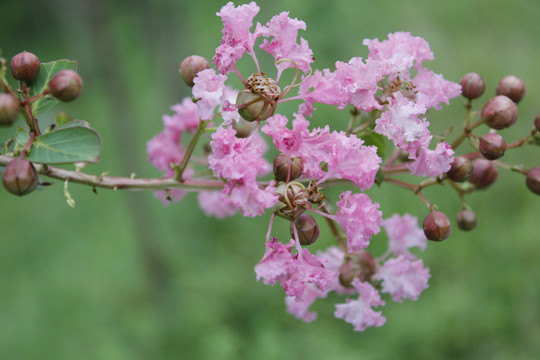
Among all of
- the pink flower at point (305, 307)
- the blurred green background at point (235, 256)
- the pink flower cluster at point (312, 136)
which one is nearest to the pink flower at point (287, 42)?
the pink flower cluster at point (312, 136)

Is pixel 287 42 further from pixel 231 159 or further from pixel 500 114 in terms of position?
pixel 500 114

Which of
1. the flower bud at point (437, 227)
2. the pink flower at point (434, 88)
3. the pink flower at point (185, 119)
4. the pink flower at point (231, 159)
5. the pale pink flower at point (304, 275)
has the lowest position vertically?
the flower bud at point (437, 227)

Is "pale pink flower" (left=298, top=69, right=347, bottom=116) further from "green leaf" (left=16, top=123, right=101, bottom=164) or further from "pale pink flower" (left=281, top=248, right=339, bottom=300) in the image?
"green leaf" (left=16, top=123, right=101, bottom=164)

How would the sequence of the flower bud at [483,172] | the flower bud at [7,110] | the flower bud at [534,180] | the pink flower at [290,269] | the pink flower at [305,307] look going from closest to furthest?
the flower bud at [7,110], the pink flower at [290,269], the flower bud at [534,180], the flower bud at [483,172], the pink flower at [305,307]

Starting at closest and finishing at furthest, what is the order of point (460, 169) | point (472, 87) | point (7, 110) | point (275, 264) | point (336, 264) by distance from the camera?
point (7, 110), point (275, 264), point (460, 169), point (472, 87), point (336, 264)

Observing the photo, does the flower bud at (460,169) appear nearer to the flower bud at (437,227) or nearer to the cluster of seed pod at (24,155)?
the flower bud at (437,227)

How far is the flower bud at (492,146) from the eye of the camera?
42.2 inches

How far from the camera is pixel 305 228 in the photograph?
102 cm

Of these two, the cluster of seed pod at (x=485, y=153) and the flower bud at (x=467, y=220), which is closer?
the cluster of seed pod at (x=485, y=153)

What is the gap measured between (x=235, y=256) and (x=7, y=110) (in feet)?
8.64

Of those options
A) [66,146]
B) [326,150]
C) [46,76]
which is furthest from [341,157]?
[46,76]

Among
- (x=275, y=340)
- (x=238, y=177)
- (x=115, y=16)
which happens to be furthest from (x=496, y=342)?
(x=115, y=16)

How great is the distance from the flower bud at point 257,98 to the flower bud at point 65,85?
286mm

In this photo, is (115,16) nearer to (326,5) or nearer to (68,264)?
(68,264)
